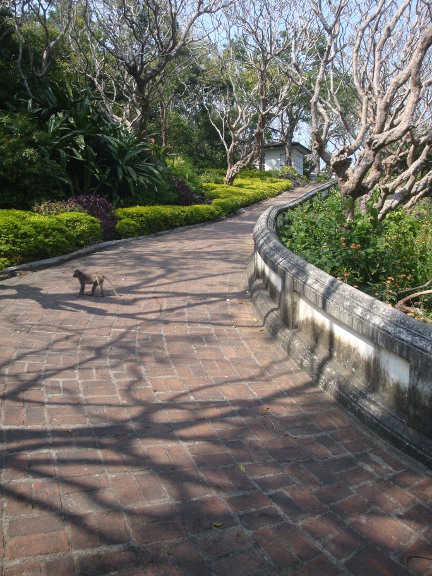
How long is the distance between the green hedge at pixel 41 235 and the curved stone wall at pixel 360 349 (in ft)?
15.4

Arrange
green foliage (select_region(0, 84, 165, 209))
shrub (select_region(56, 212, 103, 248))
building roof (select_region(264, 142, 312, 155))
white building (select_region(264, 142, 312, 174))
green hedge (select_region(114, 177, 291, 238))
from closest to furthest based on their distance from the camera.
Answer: shrub (select_region(56, 212, 103, 248))
green foliage (select_region(0, 84, 165, 209))
green hedge (select_region(114, 177, 291, 238))
building roof (select_region(264, 142, 312, 155))
white building (select_region(264, 142, 312, 174))

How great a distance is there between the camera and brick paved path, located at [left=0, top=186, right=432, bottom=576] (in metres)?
2.40

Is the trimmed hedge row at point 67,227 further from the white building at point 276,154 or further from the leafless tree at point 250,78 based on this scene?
the white building at point 276,154

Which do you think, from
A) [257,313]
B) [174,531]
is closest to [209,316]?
[257,313]

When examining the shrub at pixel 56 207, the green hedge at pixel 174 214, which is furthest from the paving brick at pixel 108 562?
the green hedge at pixel 174 214

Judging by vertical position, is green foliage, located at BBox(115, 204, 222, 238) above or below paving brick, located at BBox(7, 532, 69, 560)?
above

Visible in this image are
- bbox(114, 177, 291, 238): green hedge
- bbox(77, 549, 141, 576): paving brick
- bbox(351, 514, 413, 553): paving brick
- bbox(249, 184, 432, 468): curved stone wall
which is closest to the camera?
bbox(77, 549, 141, 576): paving brick

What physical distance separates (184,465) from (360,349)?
62.9 inches

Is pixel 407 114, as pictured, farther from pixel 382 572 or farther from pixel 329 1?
pixel 382 572

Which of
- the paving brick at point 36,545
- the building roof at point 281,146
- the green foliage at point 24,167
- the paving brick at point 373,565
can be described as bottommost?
the paving brick at point 373,565

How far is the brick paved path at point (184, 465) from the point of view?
2400mm

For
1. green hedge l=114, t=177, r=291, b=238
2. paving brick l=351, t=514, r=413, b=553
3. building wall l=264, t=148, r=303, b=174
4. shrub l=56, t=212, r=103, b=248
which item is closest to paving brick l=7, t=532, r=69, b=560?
paving brick l=351, t=514, r=413, b=553

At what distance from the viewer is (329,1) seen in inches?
415

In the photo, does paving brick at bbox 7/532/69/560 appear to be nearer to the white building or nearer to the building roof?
the white building
